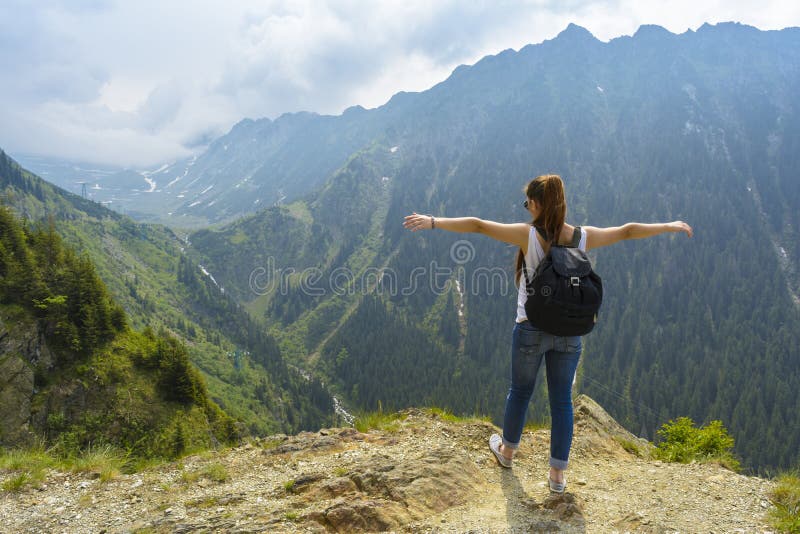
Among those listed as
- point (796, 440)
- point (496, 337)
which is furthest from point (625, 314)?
point (796, 440)

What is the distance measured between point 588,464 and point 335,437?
14.0 ft

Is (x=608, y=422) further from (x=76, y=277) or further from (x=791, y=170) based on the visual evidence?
(x=791, y=170)

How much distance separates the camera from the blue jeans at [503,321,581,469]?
4301 mm

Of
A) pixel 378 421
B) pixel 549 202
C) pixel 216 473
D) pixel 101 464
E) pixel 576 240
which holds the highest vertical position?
pixel 549 202

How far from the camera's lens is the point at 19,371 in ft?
77.9

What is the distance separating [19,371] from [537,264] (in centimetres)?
3196

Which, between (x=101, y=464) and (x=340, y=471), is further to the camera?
(x=101, y=464)

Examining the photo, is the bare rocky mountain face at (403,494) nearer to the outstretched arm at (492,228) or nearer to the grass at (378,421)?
the grass at (378,421)

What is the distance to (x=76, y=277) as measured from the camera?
27344 mm

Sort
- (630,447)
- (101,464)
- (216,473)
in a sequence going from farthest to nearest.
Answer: (630,447) < (101,464) < (216,473)

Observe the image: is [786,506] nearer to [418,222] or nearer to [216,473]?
[418,222]

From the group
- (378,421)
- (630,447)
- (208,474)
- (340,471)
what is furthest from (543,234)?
(208,474)

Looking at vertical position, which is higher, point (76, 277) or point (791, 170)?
point (791, 170)

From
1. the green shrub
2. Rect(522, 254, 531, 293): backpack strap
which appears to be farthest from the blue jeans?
the green shrub
